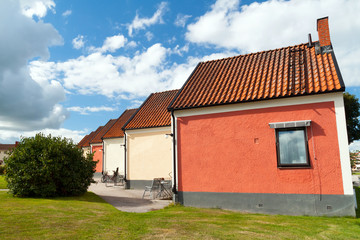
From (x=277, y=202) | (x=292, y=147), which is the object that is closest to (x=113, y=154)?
(x=277, y=202)

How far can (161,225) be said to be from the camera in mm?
6613

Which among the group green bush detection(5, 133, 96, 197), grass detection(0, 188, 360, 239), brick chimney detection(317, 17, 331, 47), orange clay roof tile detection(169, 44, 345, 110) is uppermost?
brick chimney detection(317, 17, 331, 47)

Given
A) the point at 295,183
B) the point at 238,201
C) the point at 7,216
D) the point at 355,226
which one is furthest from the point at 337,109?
the point at 7,216

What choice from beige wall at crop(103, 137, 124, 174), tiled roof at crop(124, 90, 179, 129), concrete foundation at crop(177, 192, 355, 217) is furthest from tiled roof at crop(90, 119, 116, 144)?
concrete foundation at crop(177, 192, 355, 217)

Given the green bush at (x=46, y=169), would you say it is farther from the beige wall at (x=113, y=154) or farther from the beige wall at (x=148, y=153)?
the beige wall at (x=113, y=154)

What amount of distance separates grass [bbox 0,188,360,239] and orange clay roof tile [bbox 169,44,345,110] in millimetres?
4005

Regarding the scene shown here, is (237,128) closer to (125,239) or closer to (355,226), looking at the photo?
(355,226)

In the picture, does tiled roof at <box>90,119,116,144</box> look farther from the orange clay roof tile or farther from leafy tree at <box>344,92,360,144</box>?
leafy tree at <box>344,92,360,144</box>

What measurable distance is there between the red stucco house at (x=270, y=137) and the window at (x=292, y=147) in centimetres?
3

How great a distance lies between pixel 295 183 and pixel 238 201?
2.04m

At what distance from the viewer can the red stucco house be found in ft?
26.2

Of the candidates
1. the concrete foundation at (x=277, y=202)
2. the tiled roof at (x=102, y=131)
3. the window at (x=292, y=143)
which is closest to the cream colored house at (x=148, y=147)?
the concrete foundation at (x=277, y=202)

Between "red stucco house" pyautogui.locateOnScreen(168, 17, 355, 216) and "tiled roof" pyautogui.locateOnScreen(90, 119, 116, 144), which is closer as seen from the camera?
"red stucco house" pyautogui.locateOnScreen(168, 17, 355, 216)

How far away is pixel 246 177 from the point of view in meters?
9.00
